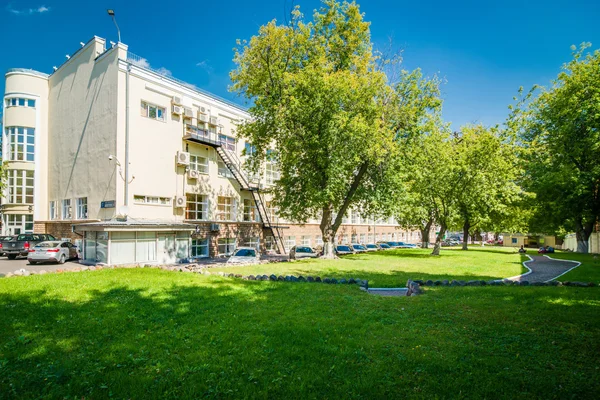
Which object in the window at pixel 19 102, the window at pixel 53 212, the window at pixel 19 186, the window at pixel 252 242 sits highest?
the window at pixel 19 102

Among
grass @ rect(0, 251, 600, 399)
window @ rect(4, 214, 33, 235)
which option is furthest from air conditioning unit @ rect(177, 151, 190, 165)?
grass @ rect(0, 251, 600, 399)

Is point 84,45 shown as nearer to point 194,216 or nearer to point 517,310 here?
point 194,216

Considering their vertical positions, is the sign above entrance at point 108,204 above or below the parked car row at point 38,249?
above

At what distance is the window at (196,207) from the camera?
27.7 meters

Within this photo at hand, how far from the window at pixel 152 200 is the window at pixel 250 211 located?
333 inches

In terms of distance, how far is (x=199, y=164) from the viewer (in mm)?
28531

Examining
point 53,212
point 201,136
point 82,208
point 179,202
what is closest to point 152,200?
point 179,202

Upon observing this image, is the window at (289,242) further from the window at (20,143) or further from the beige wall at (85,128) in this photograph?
the window at (20,143)

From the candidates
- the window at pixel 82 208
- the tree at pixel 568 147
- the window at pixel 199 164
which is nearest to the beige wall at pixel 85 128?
the window at pixel 82 208

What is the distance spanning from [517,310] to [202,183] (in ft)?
81.1

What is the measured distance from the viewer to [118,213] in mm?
22578

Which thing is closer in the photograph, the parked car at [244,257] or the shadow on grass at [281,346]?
the shadow on grass at [281,346]

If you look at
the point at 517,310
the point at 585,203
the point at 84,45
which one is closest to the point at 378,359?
the point at 517,310

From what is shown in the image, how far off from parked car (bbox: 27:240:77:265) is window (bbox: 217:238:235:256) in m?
11.2
